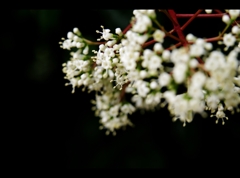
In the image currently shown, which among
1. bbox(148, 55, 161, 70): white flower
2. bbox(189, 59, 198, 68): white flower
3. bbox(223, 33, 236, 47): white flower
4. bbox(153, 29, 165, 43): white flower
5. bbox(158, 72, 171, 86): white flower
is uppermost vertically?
bbox(153, 29, 165, 43): white flower

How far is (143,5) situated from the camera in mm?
1097

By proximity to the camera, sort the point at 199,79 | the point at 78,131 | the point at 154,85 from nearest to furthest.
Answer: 1. the point at 199,79
2. the point at 154,85
3. the point at 78,131

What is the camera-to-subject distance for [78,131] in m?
2.47

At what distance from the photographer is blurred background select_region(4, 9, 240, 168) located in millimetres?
2344

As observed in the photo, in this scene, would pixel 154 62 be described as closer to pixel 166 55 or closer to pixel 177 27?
pixel 166 55

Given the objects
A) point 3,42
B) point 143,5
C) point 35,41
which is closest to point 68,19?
point 35,41

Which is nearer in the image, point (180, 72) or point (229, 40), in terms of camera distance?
point (180, 72)

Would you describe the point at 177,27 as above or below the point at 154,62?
above

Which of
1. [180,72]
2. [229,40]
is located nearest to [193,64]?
[180,72]

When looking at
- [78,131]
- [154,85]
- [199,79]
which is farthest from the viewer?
[78,131]

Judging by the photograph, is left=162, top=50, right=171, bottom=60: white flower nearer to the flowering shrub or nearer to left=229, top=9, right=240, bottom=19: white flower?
the flowering shrub

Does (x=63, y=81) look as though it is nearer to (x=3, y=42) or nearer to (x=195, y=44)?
(x=3, y=42)

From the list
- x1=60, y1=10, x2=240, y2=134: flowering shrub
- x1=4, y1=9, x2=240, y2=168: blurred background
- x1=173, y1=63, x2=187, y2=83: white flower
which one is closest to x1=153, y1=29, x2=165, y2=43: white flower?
x1=60, y1=10, x2=240, y2=134: flowering shrub

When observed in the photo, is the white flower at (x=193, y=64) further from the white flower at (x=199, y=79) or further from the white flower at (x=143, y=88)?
the white flower at (x=143, y=88)
